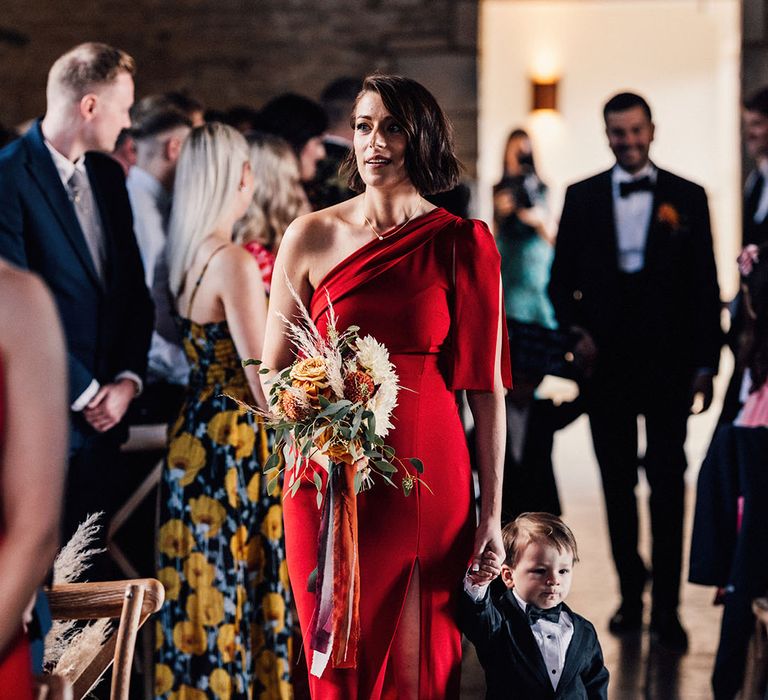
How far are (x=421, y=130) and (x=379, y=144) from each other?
0.32ft

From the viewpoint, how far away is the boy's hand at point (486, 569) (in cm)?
273

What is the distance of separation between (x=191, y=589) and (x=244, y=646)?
0.24 metres

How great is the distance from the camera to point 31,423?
1.61 metres

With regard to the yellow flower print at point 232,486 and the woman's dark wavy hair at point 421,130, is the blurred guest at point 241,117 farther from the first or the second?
the woman's dark wavy hair at point 421,130

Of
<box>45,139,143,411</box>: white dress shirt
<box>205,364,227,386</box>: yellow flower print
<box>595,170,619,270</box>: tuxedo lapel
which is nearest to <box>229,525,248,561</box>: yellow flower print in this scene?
<box>205,364,227,386</box>: yellow flower print

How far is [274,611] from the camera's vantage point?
3953 mm

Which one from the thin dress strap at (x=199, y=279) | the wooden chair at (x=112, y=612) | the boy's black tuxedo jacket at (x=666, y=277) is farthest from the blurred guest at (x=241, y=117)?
the wooden chair at (x=112, y=612)

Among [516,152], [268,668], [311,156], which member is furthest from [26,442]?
[516,152]

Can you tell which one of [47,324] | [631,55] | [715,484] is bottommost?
[715,484]

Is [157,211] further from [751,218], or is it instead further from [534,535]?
[534,535]

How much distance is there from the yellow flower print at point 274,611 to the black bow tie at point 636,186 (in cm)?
226

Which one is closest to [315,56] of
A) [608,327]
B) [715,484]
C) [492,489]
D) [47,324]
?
[608,327]

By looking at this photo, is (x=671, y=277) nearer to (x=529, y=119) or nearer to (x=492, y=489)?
(x=492, y=489)

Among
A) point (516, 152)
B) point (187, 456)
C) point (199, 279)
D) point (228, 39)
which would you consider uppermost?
point (228, 39)
